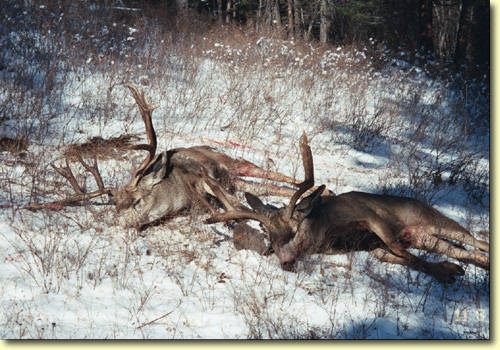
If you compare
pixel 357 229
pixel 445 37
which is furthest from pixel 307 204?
pixel 445 37

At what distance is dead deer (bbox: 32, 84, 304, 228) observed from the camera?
454 centimetres

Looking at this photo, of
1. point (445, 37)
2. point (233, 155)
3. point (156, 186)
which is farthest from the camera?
point (445, 37)

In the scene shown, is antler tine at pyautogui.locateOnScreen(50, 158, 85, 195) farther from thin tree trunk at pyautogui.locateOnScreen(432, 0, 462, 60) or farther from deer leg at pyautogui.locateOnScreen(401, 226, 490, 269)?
thin tree trunk at pyautogui.locateOnScreen(432, 0, 462, 60)

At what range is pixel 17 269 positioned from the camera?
3.66 meters

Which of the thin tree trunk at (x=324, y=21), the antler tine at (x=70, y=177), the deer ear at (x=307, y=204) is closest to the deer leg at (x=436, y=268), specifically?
the deer ear at (x=307, y=204)

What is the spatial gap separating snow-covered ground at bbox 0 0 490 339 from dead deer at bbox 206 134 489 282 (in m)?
0.10

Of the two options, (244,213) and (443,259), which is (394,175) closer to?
(443,259)

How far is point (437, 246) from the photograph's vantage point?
434 centimetres

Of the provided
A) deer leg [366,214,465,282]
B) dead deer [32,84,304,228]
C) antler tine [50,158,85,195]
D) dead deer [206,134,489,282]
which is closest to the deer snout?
dead deer [206,134,489,282]

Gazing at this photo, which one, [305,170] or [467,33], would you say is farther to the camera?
[467,33]

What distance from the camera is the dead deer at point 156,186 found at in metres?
4.54

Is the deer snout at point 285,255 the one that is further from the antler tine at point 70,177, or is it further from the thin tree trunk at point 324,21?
the thin tree trunk at point 324,21

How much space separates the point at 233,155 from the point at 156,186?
199 cm

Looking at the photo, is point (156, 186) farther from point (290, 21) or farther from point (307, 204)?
point (290, 21)
